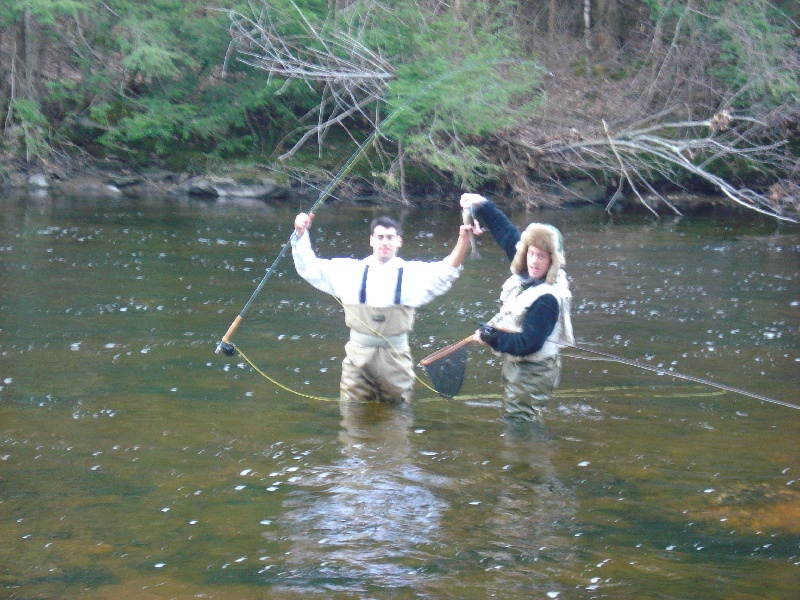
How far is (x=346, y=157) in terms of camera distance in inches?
930

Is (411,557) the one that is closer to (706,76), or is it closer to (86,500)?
(86,500)

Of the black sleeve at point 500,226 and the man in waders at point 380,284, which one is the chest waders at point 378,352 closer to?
the man in waders at point 380,284

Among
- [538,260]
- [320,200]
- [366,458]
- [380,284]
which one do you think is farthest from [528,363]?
[320,200]

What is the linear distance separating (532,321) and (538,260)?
34 cm

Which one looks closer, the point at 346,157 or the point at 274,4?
the point at 274,4

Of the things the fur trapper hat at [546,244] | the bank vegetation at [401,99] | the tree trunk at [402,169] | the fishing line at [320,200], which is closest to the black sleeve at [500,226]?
the fur trapper hat at [546,244]

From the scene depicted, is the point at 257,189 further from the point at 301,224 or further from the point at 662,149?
the point at 301,224

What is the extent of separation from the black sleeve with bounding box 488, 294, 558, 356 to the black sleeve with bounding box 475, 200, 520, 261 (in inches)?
25.0

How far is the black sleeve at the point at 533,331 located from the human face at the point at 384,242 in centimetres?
85

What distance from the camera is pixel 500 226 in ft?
20.2

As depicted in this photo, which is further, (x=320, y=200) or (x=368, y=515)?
(x=320, y=200)

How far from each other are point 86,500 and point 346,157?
19003mm

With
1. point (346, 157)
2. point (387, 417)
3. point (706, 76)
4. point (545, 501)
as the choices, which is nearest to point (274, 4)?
point (346, 157)

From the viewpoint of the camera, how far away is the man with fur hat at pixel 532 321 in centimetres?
554
